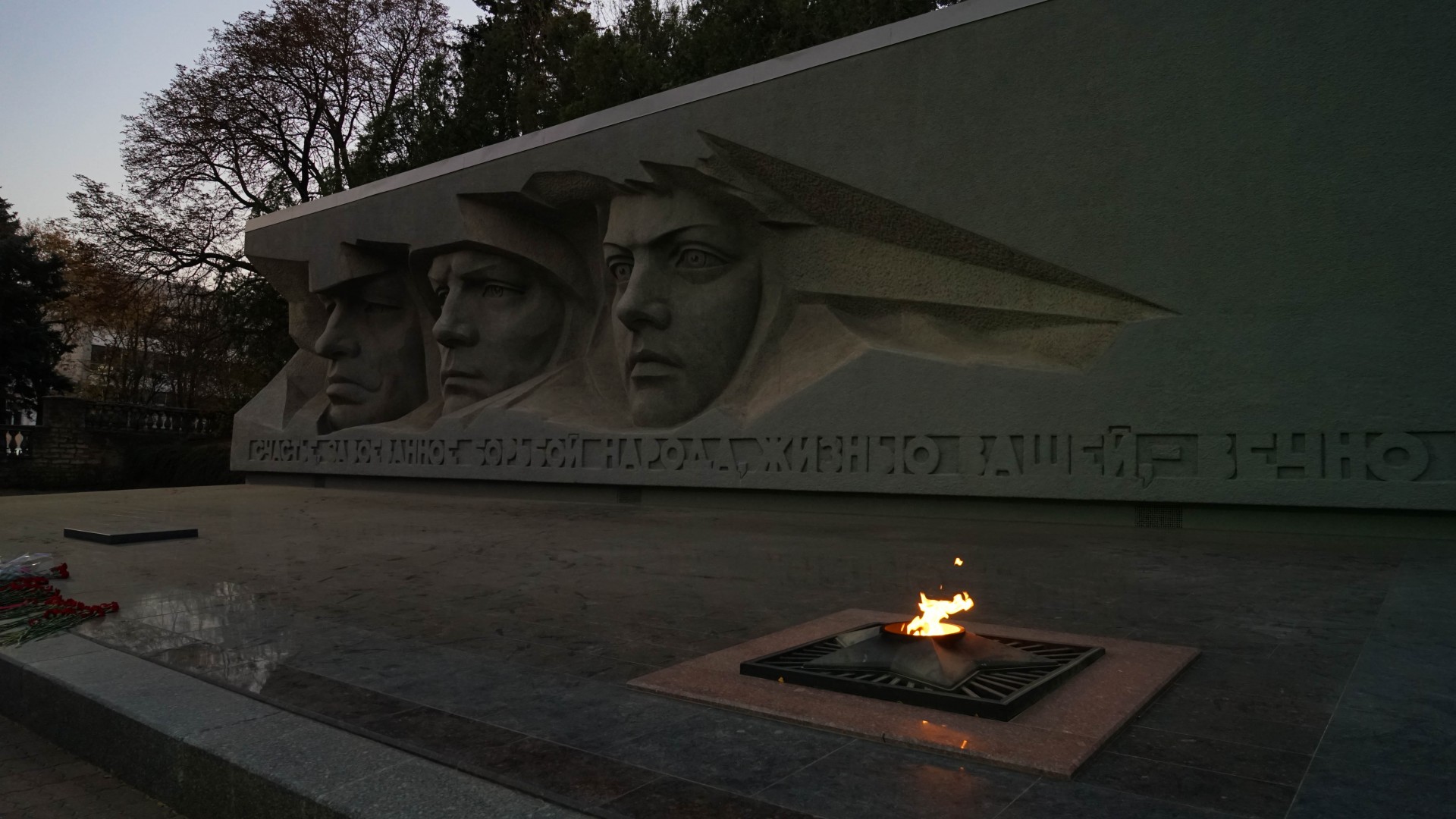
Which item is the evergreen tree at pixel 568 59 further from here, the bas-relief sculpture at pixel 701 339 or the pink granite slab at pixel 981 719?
the pink granite slab at pixel 981 719

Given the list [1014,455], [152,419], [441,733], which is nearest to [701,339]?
[1014,455]

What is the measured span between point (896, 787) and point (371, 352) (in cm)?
1371

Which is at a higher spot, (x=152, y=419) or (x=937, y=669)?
(x=152, y=419)

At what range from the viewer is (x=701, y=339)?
33.7ft

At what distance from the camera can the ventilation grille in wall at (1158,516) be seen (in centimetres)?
744

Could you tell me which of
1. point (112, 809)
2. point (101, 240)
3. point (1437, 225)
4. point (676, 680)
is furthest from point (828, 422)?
point (101, 240)

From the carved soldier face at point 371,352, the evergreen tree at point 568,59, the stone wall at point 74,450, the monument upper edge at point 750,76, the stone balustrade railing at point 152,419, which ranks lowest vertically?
the stone wall at point 74,450

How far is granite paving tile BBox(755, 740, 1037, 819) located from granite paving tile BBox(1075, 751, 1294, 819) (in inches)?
7.2

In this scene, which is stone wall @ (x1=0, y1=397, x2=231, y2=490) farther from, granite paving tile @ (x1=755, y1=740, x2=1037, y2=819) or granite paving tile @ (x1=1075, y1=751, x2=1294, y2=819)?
granite paving tile @ (x1=1075, y1=751, x2=1294, y2=819)

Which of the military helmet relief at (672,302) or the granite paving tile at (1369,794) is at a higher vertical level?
the military helmet relief at (672,302)

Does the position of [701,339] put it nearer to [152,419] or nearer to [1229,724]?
[1229,724]

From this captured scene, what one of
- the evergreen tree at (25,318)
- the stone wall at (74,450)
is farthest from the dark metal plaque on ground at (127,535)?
the evergreen tree at (25,318)

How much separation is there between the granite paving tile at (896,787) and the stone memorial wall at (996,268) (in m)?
5.79

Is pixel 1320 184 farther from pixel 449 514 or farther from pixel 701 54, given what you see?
pixel 701 54
